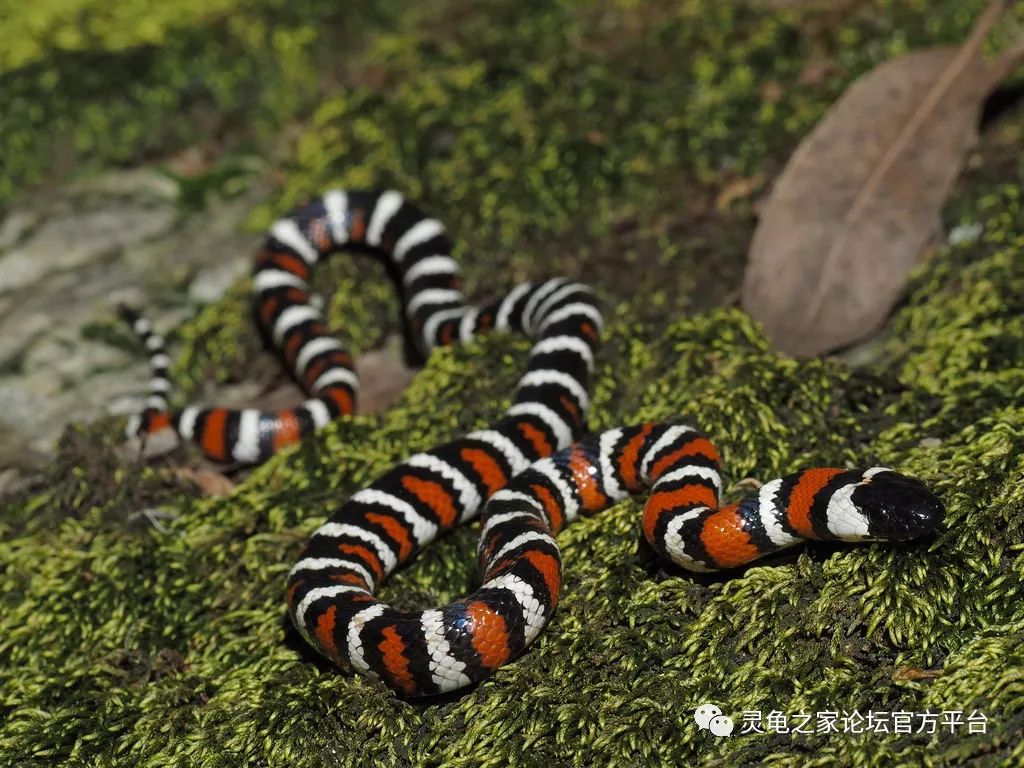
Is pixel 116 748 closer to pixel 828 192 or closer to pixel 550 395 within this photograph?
pixel 550 395

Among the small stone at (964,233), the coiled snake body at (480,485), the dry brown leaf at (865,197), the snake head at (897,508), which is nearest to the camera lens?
the snake head at (897,508)

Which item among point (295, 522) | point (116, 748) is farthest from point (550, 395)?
point (116, 748)

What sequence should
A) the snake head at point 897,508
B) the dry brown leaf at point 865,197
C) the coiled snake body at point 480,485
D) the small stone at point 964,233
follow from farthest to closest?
1. the small stone at point 964,233
2. the dry brown leaf at point 865,197
3. the coiled snake body at point 480,485
4. the snake head at point 897,508

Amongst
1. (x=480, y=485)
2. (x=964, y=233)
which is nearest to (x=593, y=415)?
(x=480, y=485)

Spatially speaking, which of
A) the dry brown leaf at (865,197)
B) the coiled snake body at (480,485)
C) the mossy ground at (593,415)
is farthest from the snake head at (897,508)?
the dry brown leaf at (865,197)

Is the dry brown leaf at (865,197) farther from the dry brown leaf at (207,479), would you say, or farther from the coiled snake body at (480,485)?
the dry brown leaf at (207,479)

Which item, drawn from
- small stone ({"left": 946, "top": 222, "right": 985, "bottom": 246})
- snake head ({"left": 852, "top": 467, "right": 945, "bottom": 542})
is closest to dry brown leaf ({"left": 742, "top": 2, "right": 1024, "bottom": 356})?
small stone ({"left": 946, "top": 222, "right": 985, "bottom": 246})

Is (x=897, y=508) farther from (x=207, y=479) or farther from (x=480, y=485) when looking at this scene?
(x=207, y=479)
